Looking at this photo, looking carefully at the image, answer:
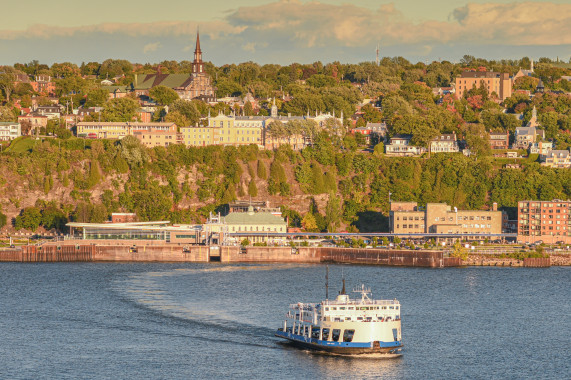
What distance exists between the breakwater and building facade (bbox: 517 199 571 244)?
20994 millimetres

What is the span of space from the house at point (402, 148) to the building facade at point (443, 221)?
28.9 metres

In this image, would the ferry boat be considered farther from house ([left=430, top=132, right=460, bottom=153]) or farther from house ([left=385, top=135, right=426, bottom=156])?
house ([left=430, top=132, right=460, bottom=153])

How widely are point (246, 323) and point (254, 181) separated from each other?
73.9 meters

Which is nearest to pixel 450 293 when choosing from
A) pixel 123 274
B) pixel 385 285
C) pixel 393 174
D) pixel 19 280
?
pixel 385 285

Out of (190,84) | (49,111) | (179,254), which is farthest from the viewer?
(190,84)

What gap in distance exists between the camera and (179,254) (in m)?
124

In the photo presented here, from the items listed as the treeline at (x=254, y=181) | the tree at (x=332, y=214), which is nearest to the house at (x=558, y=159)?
the treeline at (x=254, y=181)

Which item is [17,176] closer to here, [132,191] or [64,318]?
[132,191]

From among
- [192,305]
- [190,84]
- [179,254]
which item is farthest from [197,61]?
[192,305]

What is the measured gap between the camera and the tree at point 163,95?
18112cm

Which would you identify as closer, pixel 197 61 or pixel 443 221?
pixel 443 221

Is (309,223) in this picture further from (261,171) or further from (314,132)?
(314,132)

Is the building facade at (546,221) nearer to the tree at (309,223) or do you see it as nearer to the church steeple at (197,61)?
the tree at (309,223)

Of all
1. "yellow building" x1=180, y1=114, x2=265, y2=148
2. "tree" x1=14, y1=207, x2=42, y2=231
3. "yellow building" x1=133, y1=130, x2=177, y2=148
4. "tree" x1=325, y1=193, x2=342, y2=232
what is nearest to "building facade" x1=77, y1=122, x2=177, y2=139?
"yellow building" x1=133, y1=130, x2=177, y2=148
